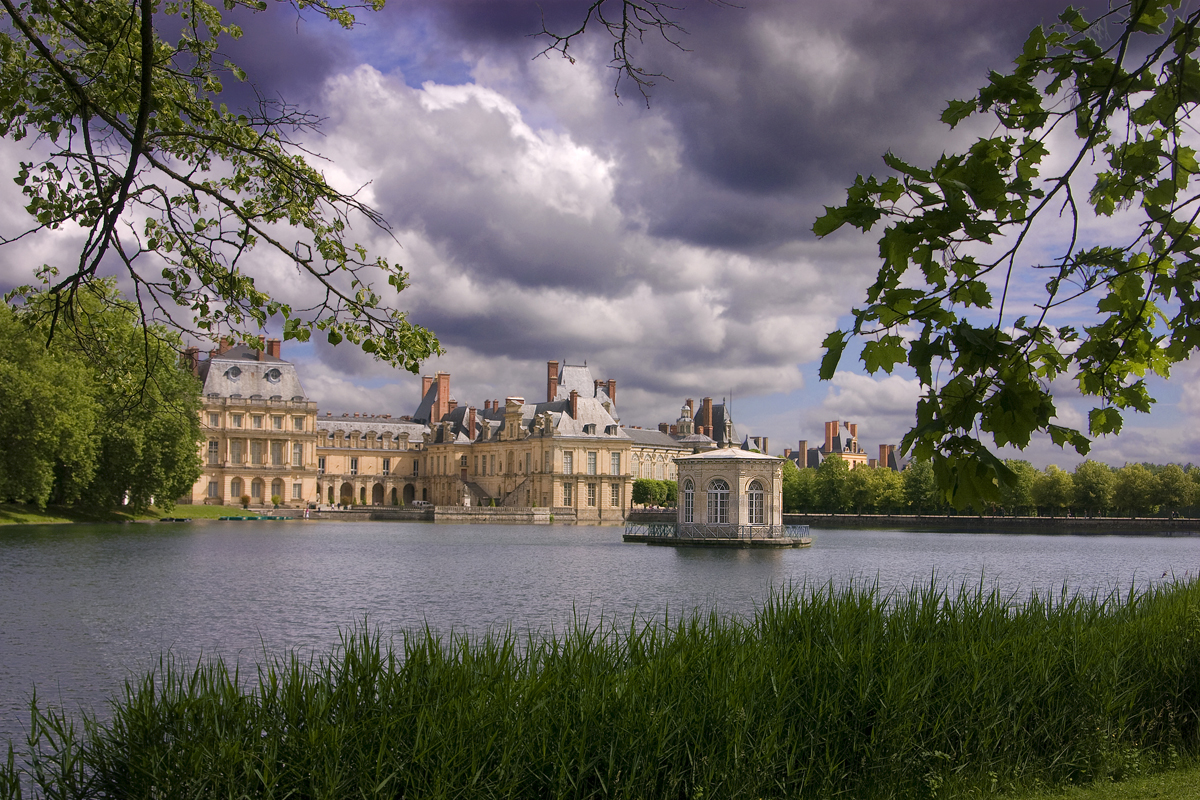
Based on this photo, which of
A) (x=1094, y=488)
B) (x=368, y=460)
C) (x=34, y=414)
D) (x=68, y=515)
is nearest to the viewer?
(x=34, y=414)

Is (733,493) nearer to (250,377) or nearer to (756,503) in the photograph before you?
(756,503)

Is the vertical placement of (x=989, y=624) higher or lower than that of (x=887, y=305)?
lower

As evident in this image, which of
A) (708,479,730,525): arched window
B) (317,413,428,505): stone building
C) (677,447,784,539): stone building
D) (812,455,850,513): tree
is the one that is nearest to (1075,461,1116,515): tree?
(812,455,850,513): tree

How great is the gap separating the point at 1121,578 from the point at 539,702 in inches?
969

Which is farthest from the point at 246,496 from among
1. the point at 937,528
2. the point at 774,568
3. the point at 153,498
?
the point at 774,568

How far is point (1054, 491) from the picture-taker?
74.7 metres

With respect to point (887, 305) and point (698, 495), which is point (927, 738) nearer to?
point (887, 305)

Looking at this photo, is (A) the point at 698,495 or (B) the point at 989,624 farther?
(A) the point at 698,495

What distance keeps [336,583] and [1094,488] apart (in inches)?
2630

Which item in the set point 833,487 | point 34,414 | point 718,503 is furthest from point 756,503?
point 833,487

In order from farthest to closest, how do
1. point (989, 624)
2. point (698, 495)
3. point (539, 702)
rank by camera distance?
point (698, 495)
point (989, 624)
point (539, 702)

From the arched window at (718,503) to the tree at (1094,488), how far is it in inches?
1765

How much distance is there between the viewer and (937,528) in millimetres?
69938

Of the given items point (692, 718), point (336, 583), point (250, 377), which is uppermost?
point (250, 377)
